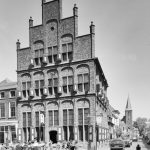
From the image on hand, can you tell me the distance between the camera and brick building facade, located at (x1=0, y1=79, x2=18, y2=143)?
4347cm

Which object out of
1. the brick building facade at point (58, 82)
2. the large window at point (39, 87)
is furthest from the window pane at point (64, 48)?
the large window at point (39, 87)

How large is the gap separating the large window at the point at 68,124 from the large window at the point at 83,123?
1124 millimetres

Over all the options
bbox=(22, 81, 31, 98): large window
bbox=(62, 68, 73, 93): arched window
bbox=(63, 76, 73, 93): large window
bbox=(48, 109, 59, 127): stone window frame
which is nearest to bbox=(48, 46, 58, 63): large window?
bbox=(62, 68, 73, 93): arched window

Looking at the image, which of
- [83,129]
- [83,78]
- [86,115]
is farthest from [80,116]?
[83,78]

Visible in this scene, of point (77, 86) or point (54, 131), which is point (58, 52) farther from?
point (54, 131)

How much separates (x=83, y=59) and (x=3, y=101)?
16121mm

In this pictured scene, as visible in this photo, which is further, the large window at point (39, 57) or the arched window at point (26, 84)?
the arched window at point (26, 84)

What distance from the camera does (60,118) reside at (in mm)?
38094

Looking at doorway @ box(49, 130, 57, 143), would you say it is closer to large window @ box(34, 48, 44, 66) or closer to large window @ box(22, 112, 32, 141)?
large window @ box(22, 112, 32, 141)

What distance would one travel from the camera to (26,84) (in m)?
41.3

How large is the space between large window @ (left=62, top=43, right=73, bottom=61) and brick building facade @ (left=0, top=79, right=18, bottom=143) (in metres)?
11.1

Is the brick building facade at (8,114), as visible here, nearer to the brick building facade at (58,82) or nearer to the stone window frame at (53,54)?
the brick building facade at (58,82)

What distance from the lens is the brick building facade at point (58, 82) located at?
36812 millimetres

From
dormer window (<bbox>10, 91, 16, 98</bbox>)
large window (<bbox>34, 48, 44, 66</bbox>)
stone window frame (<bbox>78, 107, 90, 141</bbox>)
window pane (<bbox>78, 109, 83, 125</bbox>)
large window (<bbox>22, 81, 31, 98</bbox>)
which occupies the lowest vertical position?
stone window frame (<bbox>78, 107, 90, 141</bbox>)
